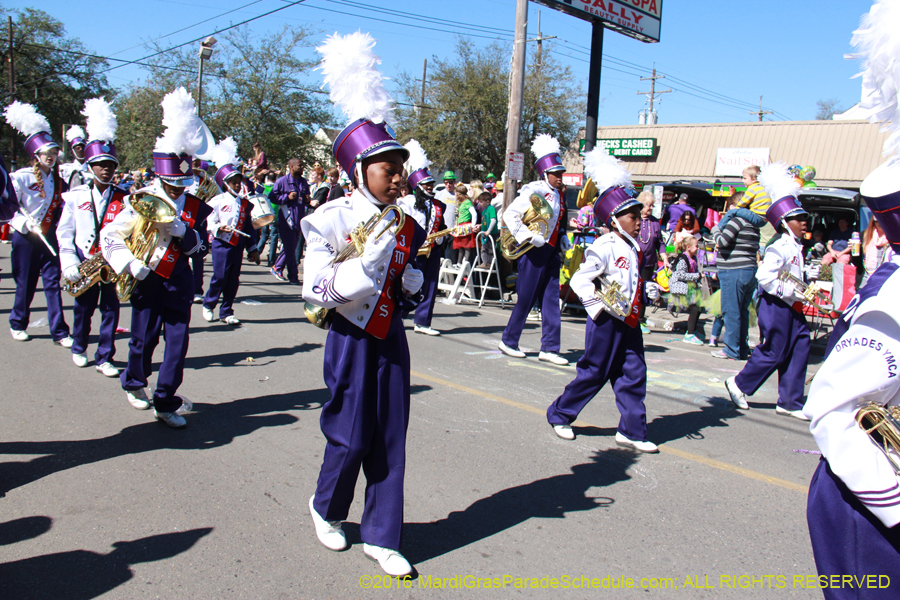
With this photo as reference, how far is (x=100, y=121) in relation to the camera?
6273 mm

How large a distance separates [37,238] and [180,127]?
3210 mm

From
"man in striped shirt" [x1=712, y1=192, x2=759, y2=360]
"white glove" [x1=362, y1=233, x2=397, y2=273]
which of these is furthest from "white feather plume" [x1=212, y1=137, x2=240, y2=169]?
"white glove" [x1=362, y1=233, x2=397, y2=273]

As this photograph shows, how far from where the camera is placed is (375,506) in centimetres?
303

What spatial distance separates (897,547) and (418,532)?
2177 mm

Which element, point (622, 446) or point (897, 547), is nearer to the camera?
point (897, 547)

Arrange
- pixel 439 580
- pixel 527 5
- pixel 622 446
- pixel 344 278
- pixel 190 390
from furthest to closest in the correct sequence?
pixel 527 5
pixel 190 390
pixel 622 446
pixel 439 580
pixel 344 278

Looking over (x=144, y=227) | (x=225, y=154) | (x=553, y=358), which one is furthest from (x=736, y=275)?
(x=225, y=154)

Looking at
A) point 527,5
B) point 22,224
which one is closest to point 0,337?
point 22,224

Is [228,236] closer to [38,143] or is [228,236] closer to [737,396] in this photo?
[38,143]

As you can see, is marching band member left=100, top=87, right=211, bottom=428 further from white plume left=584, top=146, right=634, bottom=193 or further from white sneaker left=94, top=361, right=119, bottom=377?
white plume left=584, top=146, right=634, bottom=193

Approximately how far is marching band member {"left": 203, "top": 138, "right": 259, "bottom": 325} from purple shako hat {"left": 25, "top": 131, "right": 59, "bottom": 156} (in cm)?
197

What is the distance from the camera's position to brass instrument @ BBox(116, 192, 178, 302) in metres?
4.73

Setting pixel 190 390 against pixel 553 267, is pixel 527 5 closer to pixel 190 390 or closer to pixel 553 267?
pixel 553 267

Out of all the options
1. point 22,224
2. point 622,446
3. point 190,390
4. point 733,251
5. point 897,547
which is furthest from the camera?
point 733,251
